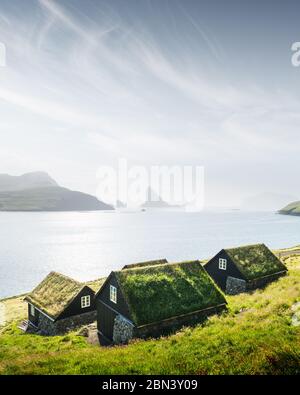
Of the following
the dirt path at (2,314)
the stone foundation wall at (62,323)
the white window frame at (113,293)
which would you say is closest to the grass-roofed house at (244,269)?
the stone foundation wall at (62,323)

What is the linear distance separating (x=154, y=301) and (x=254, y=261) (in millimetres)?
21137

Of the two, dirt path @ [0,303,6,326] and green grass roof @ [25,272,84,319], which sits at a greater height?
green grass roof @ [25,272,84,319]

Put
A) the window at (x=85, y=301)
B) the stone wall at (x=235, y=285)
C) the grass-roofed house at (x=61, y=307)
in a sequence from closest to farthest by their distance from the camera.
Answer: the grass-roofed house at (x=61, y=307), the window at (x=85, y=301), the stone wall at (x=235, y=285)

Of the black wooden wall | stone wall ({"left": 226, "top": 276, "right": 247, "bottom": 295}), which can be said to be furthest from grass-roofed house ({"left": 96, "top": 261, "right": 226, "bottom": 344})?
the black wooden wall

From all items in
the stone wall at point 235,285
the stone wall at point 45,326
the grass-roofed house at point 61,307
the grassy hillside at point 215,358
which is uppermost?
the grassy hillside at point 215,358

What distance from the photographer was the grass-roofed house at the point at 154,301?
25719 millimetres

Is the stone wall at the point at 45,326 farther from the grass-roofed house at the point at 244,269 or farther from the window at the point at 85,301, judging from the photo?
the grass-roofed house at the point at 244,269

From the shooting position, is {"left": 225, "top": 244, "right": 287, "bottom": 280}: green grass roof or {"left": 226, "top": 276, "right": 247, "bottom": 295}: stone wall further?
{"left": 225, "top": 244, "right": 287, "bottom": 280}: green grass roof

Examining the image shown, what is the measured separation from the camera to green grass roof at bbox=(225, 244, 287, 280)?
39.9 meters

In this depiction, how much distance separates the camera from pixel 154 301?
26906 mm

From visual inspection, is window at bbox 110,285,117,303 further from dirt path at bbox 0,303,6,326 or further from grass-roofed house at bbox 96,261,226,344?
dirt path at bbox 0,303,6,326

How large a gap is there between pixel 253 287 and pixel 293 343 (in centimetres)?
2799

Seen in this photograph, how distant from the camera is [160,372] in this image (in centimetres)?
1153
